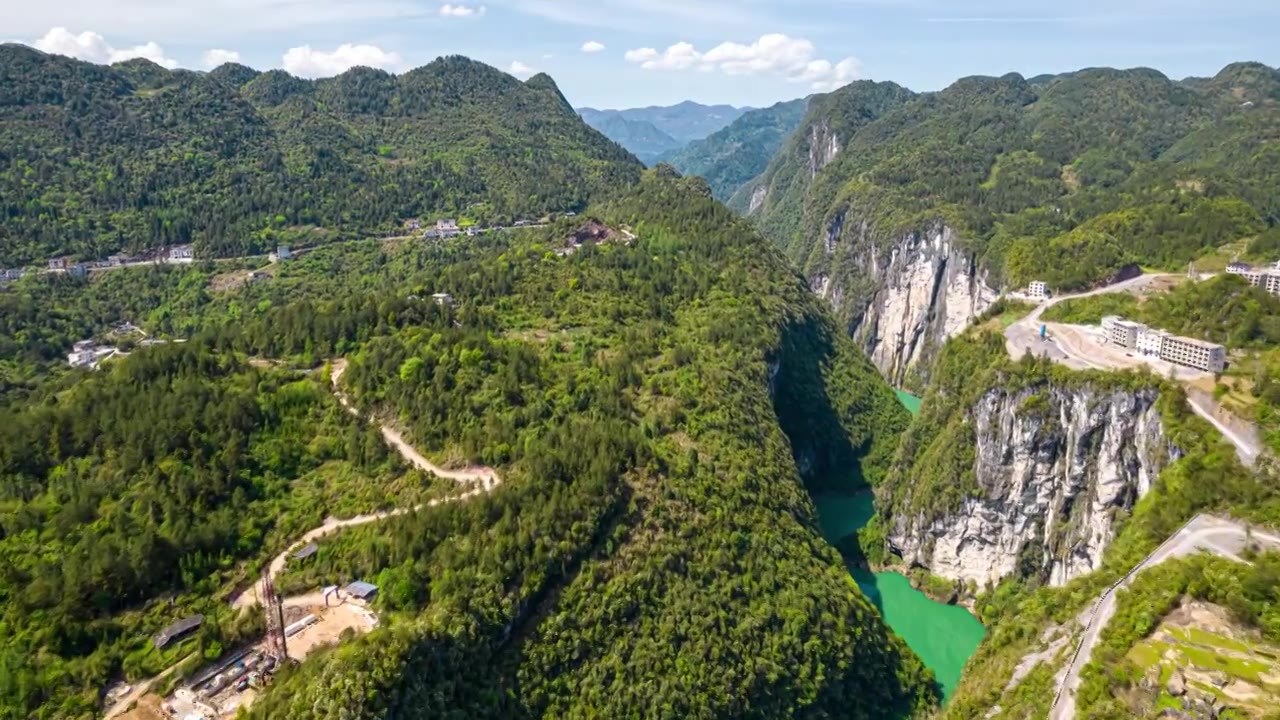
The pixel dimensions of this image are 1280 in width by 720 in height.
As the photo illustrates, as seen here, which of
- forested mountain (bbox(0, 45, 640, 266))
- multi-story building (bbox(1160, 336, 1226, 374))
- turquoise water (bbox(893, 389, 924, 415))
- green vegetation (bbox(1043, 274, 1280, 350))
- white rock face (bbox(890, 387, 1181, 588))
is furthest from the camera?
turquoise water (bbox(893, 389, 924, 415))

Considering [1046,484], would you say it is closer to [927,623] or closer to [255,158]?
[927,623]

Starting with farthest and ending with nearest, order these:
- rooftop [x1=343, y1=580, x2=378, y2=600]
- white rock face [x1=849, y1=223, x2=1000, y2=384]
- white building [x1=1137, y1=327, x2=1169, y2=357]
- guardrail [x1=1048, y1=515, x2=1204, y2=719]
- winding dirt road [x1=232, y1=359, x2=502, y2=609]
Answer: white rock face [x1=849, y1=223, x2=1000, y2=384] < white building [x1=1137, y1=327, x2=1169, y2=357] < winding dirt road [x1=232, y1=359, x2=502, y2=609] < rooftop [x1=343, y1=580, x2=378, y2=600] < guardrail [x1=1048, y1=515, x2=1204, y2=719]

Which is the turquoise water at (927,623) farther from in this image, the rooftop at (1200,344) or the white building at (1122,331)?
the rooftop at (1200,344)

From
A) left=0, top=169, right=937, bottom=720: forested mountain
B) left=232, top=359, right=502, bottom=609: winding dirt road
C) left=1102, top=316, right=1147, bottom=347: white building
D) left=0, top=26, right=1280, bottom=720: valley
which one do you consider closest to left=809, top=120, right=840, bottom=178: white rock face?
left=0, top=26, right=1280, bottom=720: valley

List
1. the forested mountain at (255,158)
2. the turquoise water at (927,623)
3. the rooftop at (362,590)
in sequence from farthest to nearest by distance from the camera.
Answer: the forested mountain at (255,158), the turquoise water at (927,623), the rooftop at (362,590)

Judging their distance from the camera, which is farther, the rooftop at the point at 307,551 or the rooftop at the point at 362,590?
the rooftop at the point at 307,551

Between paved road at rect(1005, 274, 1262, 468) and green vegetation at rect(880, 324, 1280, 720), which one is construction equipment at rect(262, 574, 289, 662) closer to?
green vegetation at rect(880, 324, 1280, 720)

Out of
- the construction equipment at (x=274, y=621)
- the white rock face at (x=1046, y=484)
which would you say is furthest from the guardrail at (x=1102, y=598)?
the construction equipment at (x=274, y=621)
